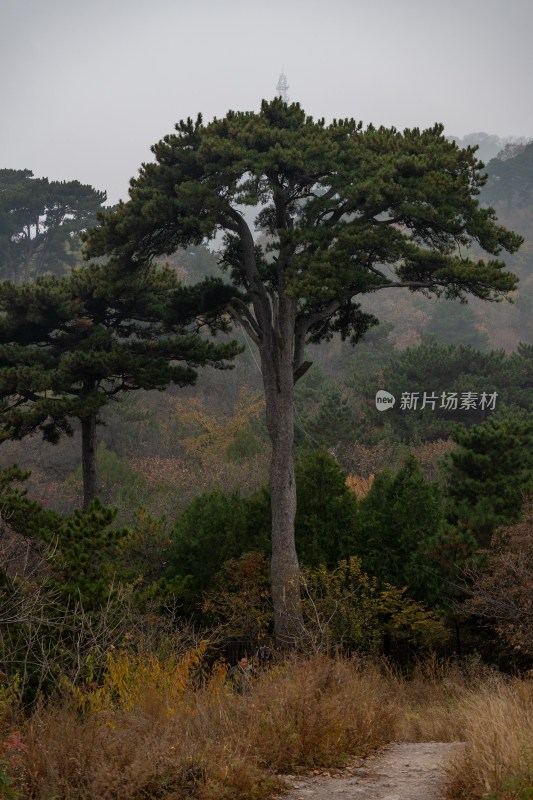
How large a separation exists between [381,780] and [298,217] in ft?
49.9

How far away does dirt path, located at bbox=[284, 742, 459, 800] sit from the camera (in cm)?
524

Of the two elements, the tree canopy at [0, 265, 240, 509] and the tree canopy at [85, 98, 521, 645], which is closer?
the tree canopy at [85, 98, 521, 645]

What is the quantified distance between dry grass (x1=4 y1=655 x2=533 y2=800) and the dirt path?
155 millimetres

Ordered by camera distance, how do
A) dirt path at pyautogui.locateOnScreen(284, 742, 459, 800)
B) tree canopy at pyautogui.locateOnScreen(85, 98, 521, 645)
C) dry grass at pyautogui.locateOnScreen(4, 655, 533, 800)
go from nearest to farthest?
dry grass at pyautogui.locateOnScreen(4, 655, 533, 800) < dirt path at pyautogui.locateOnScreen(284, 742, 459, 800) < tree canopy at pyautogui.locateOnScreen(85, 98, 521, 645)

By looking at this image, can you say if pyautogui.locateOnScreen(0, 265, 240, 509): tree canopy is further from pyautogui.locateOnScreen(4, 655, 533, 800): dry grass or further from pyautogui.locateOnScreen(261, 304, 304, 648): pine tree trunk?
pyautogui.locateOnScreen(4, 655, 533, 800): dry grass

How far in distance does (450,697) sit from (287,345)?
9.11 m

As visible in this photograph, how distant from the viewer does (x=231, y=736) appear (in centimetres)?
557

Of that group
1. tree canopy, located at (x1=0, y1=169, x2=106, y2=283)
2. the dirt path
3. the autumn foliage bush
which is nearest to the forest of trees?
the autumn foliage bush

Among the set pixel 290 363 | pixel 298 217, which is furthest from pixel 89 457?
pixel 298 217

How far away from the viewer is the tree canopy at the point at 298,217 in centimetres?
1603

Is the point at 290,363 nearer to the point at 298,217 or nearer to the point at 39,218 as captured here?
the point at 298,217

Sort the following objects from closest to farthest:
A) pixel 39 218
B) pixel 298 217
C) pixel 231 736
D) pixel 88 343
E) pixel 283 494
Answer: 1. pixel 231 736
2. pixel 283 494
3. pixel 298 217
4. pixel 88 343
5. pixel 39 218

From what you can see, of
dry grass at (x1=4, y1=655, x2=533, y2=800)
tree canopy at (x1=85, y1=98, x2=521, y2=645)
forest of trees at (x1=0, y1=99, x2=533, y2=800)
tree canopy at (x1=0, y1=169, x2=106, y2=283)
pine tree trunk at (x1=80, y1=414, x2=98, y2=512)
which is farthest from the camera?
tree canopy at (x1=0, y1=169, x2=106, y2=283)

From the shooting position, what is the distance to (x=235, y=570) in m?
18.6
